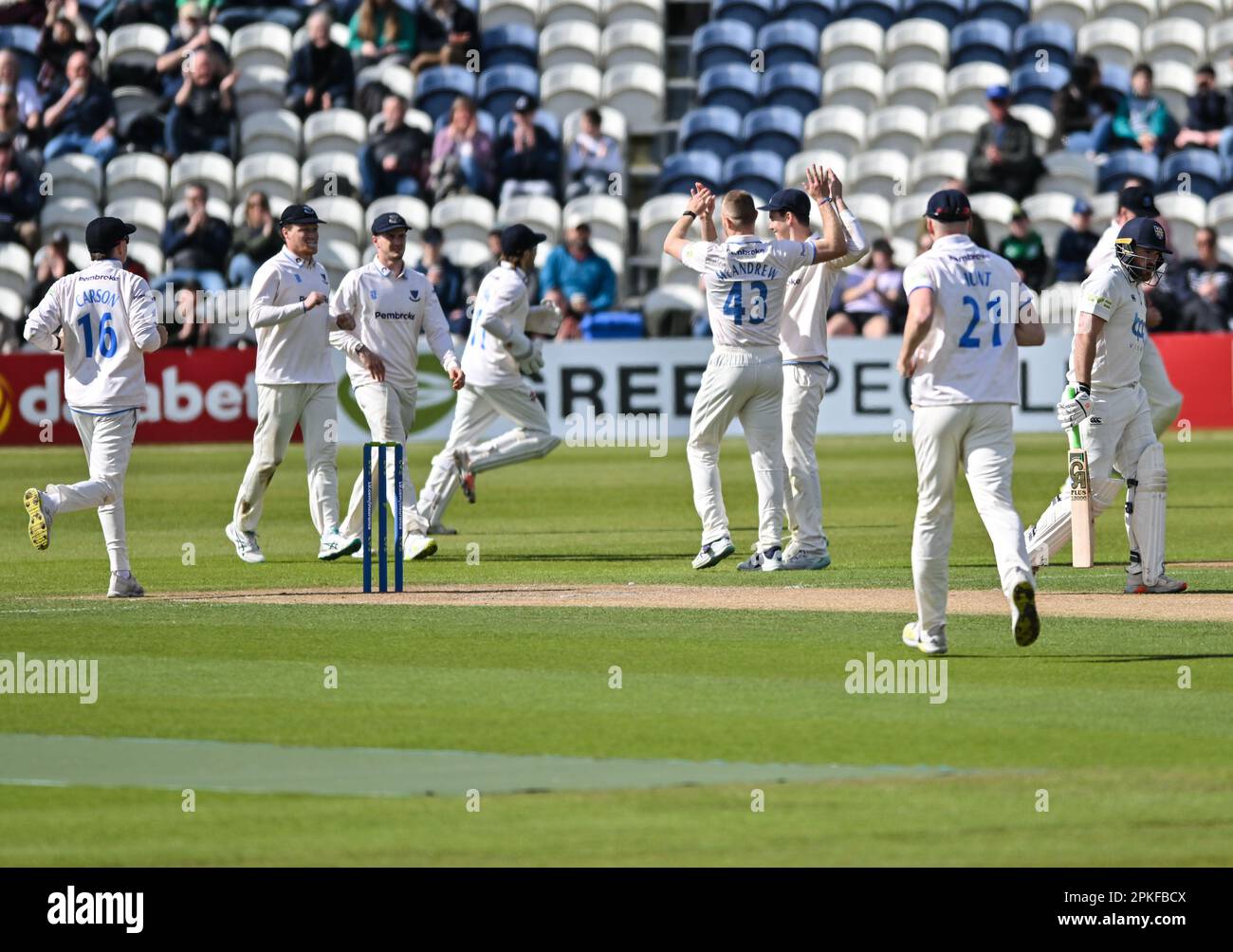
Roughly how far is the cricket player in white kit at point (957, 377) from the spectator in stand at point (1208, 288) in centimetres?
1917

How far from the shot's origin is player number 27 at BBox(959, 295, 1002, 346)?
11.0 m

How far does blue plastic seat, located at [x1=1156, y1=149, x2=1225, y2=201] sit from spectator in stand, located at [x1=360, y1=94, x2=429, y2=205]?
11.0 m

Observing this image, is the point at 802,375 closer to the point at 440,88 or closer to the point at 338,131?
the point at 338,131

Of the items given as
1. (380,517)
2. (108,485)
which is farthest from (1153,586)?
(108,485)

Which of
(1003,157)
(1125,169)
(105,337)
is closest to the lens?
(105,337)

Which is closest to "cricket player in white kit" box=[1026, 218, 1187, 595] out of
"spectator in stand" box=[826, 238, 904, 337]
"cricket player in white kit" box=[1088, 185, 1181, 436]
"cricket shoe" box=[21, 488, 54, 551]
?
"cricket player in white kit" box=[1088, 185, 1181, 436]

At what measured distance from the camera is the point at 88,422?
14.3 meters

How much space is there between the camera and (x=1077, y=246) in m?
30.4

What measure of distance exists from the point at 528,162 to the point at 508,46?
3753mm

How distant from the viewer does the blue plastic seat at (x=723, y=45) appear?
116ft

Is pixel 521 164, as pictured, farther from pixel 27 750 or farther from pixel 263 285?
pixel 27 750

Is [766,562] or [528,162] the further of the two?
[528,162]

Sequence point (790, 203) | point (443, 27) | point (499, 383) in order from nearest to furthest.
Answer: point (790, 203) < point (499, 383) < point (443, 27)
